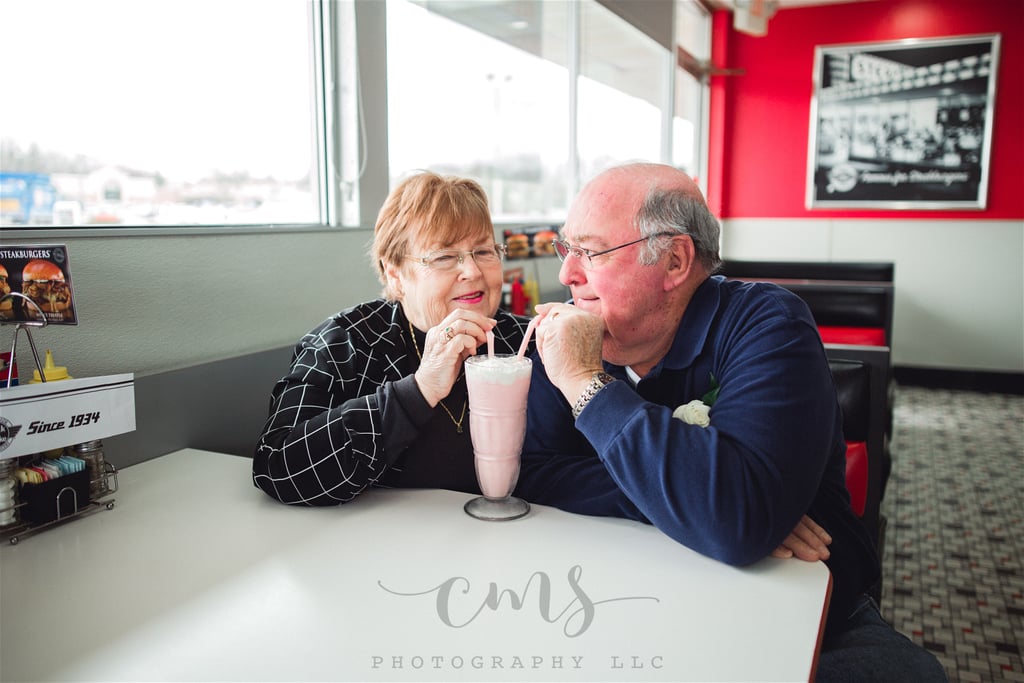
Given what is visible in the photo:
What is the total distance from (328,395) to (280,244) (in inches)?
29.2

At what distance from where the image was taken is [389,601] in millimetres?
975

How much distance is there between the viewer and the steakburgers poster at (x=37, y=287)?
50.5 inches

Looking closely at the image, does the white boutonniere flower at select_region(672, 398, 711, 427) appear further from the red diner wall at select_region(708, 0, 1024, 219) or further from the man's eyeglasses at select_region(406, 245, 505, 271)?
the red diner wall at select_region(708, 0, 1024, 219)

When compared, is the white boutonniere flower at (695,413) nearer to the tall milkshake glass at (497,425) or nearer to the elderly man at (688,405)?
the elderly man at (688,405)

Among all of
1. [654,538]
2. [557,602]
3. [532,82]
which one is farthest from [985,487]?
[557,602]

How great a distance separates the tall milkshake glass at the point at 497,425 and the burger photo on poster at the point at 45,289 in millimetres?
706

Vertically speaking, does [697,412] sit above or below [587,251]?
below

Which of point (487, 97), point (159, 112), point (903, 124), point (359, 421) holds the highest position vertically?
point (903, 124)

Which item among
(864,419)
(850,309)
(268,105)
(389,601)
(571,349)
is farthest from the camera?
(850,309)

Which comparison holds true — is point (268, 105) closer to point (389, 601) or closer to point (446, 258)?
point (446, 258)

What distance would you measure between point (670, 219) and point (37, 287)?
43.5 inches

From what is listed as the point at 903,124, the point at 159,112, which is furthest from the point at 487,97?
the point at 903,124

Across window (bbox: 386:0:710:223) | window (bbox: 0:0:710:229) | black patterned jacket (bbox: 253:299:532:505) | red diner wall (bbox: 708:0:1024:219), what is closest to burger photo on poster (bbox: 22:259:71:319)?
window (bbox: 0:0:710:229)

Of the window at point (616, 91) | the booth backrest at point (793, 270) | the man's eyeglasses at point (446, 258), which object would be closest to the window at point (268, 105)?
the window at point (616, 91)
